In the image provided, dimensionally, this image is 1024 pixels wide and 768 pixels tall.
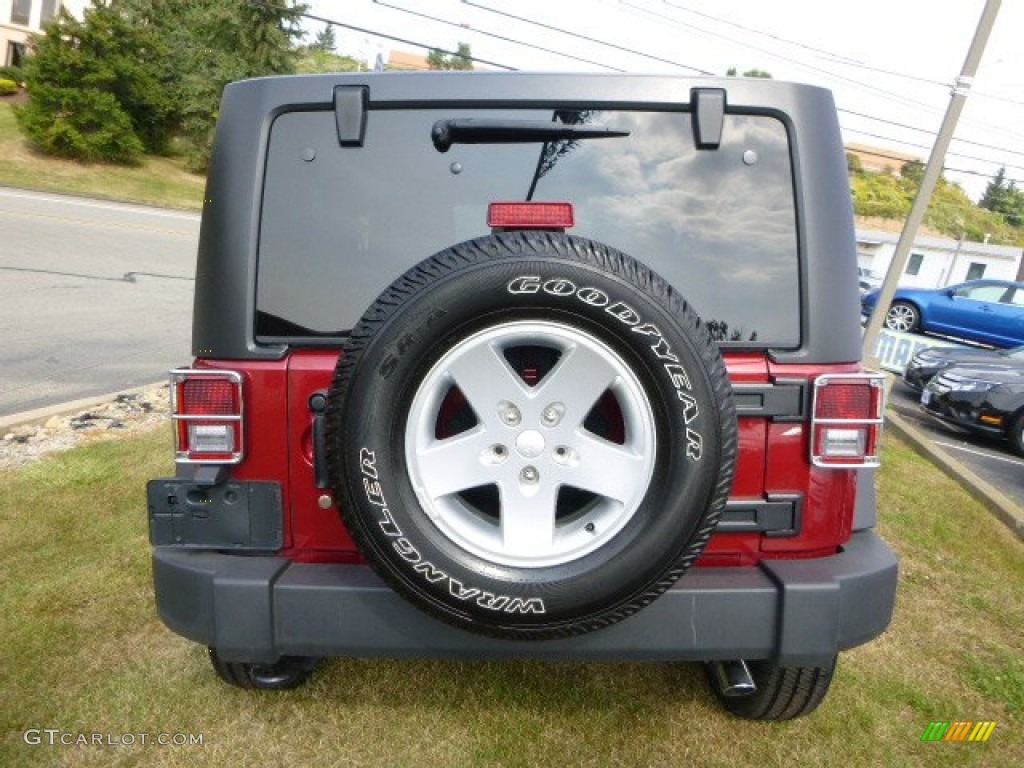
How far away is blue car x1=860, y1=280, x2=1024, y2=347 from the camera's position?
15578mm

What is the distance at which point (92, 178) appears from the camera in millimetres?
25953

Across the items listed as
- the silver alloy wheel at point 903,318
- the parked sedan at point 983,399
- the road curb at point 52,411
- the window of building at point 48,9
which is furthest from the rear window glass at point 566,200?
the window of building at point 48,9

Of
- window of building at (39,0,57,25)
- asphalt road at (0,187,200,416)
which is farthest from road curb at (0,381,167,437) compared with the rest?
window of building at (39,0,57,25)

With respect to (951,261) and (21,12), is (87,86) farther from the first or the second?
(951,261)

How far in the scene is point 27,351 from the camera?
7.33 meters

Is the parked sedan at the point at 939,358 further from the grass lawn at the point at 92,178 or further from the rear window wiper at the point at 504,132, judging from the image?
the grass lawn at the point at 92,178

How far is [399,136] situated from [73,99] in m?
30.2

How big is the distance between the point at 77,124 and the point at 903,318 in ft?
89.5

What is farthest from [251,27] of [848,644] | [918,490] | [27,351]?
[848,644]

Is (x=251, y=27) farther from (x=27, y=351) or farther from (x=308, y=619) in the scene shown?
(x=308, y=619)

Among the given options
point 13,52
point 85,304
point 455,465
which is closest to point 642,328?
point 455,465

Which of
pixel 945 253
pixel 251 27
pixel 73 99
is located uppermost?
pixel 251 27

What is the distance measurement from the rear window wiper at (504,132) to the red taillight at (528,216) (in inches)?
10.7

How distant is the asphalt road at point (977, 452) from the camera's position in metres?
6.93
